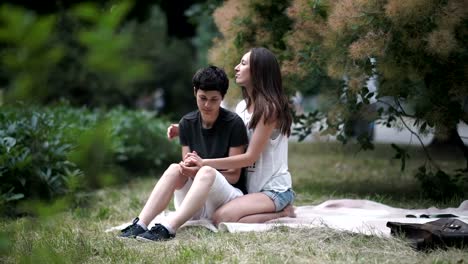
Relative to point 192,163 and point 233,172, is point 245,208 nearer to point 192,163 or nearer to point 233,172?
point 233,172

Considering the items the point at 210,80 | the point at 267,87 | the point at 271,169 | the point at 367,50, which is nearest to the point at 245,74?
the point at 267,87

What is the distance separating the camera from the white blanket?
11.7ft

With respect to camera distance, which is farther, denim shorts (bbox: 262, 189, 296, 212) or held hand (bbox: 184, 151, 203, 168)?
denim shorts (bbox: 262, 189, 296, 212)

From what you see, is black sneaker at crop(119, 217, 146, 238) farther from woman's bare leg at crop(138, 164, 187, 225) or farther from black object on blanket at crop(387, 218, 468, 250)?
black object on blanket at crop(387, 218, 468, 250)

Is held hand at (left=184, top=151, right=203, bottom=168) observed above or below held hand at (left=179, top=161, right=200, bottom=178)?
above

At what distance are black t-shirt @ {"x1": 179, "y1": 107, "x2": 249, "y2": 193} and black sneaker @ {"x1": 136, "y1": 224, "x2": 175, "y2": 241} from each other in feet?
1.75

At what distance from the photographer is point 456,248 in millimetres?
3080

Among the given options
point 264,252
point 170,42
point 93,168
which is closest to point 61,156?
point 264,252

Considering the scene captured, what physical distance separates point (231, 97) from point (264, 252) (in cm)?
236

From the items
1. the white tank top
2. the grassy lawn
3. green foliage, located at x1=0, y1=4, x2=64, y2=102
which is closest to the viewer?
green foliage, located at x1=0, y1=4, x2=64, y2=102

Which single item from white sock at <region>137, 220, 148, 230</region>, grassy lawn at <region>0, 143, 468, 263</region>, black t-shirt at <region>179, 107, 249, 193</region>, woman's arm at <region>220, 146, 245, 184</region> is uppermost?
black t-shirt at <region>179, 107, 249, 193</region>

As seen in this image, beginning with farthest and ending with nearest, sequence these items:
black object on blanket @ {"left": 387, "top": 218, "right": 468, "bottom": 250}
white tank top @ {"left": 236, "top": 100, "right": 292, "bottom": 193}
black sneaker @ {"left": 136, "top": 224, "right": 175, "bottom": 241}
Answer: white tank top @ {"left": 236, "top": 100, "right": 292, "bottom": 193}, black sneaker @ {"left": 136, "top": 224, "right": 175, "bottom": 241}, black object on blanket @ {"left": 387, "top": 218, "right": 468, "bottom": 250}

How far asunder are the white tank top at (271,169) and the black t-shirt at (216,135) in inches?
3.9

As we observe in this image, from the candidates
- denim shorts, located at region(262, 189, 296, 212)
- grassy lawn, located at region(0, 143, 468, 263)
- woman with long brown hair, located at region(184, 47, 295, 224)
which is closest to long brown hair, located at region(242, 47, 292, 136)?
woman with long brown hair, located at region(184, 47, 295, 224)
